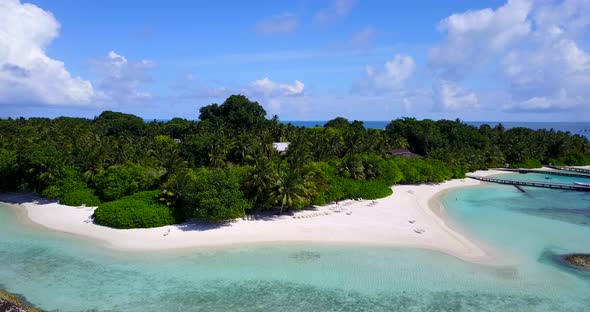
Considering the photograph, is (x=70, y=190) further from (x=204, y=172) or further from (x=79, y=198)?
(x=204, y=172)

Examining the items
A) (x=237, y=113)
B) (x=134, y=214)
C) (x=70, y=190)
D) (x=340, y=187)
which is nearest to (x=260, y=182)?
(x=134, y=214)

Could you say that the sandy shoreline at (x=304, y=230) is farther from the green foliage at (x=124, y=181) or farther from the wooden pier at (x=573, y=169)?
the wooden pier at (x=573, y=169)

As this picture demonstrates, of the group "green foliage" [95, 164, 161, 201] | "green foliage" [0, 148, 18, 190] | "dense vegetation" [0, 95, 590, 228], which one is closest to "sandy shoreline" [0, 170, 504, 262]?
"dense vegetation" [0, 95, 590, 228]

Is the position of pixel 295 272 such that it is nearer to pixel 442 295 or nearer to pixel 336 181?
pixel 442 295

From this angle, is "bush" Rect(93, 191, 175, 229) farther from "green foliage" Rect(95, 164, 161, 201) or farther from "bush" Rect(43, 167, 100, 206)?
"bush" Rect(43, 167, 100, 206)

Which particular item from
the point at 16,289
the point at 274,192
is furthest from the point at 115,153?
the point at 16,289

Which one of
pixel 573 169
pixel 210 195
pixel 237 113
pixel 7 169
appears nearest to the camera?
pixel 210 195
